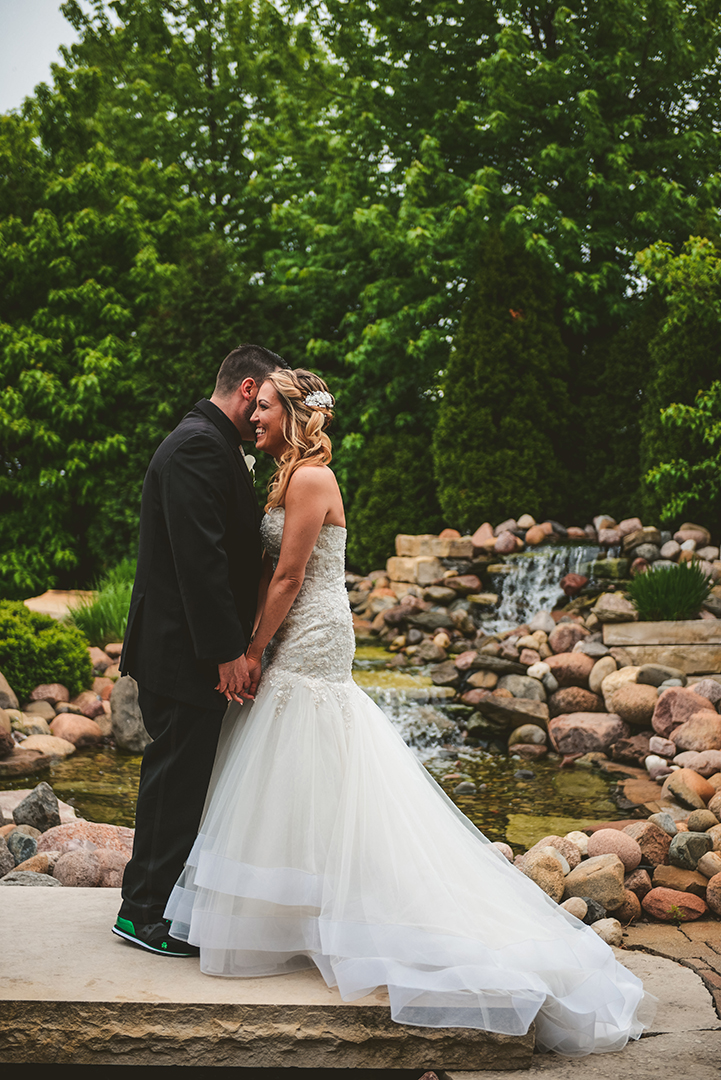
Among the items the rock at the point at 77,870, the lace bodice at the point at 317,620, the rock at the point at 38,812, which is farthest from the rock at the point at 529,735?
the lace bodice at the point at 317,620

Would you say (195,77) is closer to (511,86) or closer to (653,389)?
(511,86)

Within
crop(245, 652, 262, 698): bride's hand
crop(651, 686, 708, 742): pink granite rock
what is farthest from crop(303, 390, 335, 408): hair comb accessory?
crop(651, 686, 708, 742): pink granite rock

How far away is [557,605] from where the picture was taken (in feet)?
31.2

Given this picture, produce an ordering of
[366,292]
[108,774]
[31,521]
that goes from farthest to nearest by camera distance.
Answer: [31,521]
[366,292]
[108,774]

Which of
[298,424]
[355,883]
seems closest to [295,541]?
[298,424]

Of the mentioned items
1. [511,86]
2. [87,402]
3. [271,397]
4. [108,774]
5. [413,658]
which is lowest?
[108,774]

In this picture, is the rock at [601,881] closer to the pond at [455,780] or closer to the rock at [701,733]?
the pond at [455,780]

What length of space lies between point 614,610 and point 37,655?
5.05 metres

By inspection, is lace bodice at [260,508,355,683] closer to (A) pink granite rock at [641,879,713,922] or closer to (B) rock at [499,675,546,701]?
(A) pink granite rock at [641,879,713,922]

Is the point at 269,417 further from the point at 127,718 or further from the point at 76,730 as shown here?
the point at 76,730

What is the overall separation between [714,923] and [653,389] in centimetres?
795

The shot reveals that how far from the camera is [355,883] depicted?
8.98 feet

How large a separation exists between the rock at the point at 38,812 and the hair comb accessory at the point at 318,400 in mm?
3102

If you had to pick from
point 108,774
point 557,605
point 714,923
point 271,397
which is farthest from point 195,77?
point 714,923
